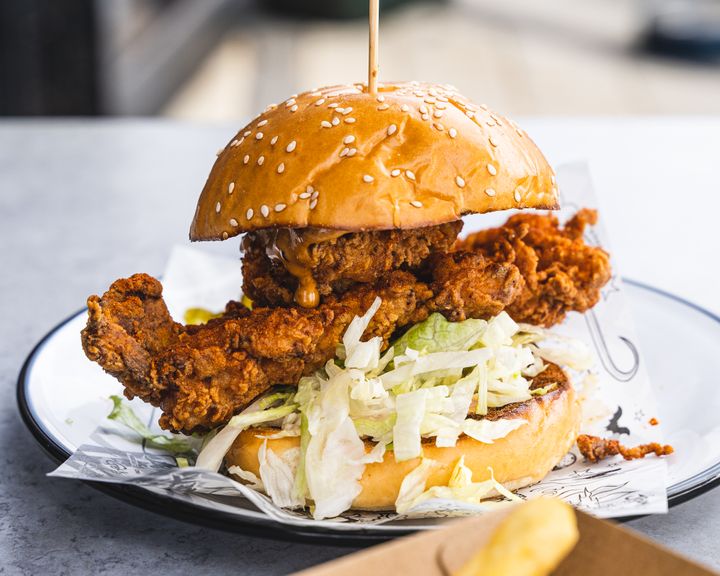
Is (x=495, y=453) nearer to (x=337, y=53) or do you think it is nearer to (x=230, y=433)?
(x=230, y=433)

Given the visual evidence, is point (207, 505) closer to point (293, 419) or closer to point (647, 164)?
point (293, 419)

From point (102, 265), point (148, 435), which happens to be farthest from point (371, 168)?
point (102, 265)

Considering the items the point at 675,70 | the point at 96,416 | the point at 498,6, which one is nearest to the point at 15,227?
the point at 96,416

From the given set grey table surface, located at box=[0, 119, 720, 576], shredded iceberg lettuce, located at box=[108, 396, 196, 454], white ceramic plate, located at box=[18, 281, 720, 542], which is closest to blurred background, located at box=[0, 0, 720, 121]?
grey table surface, located at box=[0, 119, 720, 576]

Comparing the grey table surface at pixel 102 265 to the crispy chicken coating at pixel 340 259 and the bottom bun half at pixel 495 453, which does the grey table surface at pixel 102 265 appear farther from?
the crispy chicken coating at pixel 340 259

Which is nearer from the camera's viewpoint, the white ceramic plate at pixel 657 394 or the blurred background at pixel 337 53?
the white ceramic plate at pixel 657 394

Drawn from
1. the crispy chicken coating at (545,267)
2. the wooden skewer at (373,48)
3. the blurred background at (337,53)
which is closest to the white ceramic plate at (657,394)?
the crispy chicken coating at (545,267)
